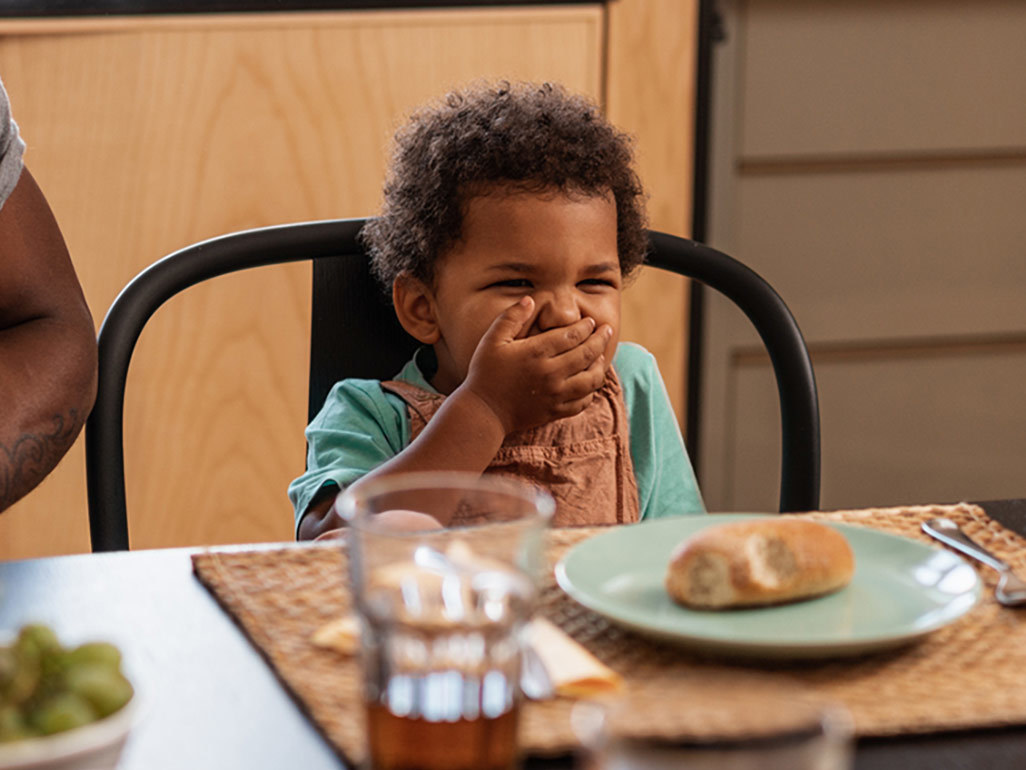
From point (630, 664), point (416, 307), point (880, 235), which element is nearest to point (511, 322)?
point (416, 307)

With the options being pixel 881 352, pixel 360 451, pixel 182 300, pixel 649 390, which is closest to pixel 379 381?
pixel 360 451

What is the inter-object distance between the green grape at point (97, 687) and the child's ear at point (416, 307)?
31.8 inches

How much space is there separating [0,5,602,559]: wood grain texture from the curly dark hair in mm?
997

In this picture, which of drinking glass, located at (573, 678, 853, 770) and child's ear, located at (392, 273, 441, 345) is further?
child's ear, located at (392, 273, 441, 345)

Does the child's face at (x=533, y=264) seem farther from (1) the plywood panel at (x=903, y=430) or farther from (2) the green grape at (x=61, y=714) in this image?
(1) the plywood panel at (x=903, y=430)

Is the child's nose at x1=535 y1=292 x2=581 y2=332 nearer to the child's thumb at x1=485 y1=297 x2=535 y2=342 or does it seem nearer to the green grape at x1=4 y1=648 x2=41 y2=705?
the child's thumb at x1=485 y1=297 x2=535 y2=342

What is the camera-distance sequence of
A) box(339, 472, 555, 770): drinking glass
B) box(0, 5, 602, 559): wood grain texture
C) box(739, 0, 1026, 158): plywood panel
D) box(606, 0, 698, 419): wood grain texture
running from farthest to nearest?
box(739, 0, 1026, 158): plywood panel, box(606, 0, 698, 419): wood grain texture, box(0, 5, 602, 559): wood grain texture, box(339, 472, 555, 770): drinking glass

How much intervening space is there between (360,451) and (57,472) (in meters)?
1.27

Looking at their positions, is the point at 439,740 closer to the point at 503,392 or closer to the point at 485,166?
the point at 503,392

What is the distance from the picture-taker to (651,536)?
837 millimetres

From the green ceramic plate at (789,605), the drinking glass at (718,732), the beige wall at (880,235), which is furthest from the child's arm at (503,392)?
the beige wall at (880,235)

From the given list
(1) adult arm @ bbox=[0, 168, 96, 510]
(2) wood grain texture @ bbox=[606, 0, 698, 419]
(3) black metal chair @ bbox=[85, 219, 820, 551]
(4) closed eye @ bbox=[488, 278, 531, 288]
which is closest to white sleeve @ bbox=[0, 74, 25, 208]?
(1) adult arm @ bbox=[0, 168, 96, 510]

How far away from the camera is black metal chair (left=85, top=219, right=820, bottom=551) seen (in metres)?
1.13

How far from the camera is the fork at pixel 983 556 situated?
762mm
